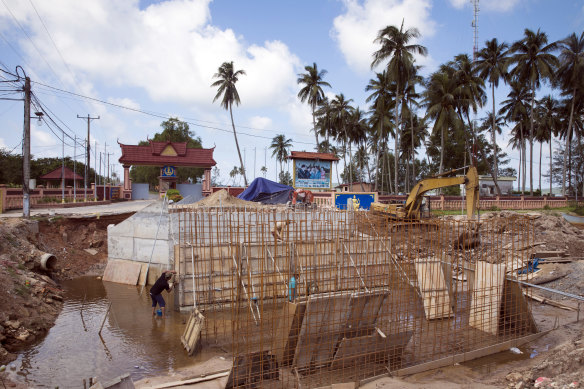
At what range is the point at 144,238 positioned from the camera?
12797mm

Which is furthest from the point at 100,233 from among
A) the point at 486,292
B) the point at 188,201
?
the point at 486,292

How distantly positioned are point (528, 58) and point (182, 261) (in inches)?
1295

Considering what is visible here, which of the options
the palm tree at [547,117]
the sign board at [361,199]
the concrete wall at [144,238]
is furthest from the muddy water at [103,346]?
A: the palm tree at [547,117]

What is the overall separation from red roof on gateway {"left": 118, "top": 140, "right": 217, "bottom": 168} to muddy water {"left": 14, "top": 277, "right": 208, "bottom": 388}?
19.2m

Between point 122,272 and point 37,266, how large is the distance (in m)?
2.45

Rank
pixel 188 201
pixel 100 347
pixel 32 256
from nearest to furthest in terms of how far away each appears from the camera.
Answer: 1. pixel 100 347
2. pixel 32 256
3. pixel 188 201

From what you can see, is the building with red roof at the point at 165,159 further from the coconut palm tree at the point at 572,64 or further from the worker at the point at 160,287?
the coconut palm tree at the point at 572,64

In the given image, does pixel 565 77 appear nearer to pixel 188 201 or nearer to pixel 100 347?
pixel 188 201

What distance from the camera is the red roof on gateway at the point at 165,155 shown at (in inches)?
1118

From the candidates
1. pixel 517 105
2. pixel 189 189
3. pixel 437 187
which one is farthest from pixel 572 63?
pixel 189 189

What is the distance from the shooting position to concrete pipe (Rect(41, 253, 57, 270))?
11.3m

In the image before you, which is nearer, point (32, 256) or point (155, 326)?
point (155, 326)

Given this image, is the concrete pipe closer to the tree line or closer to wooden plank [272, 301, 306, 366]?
wooden plank [272, 301, 306, 366]

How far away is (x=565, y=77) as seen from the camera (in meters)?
32.0
